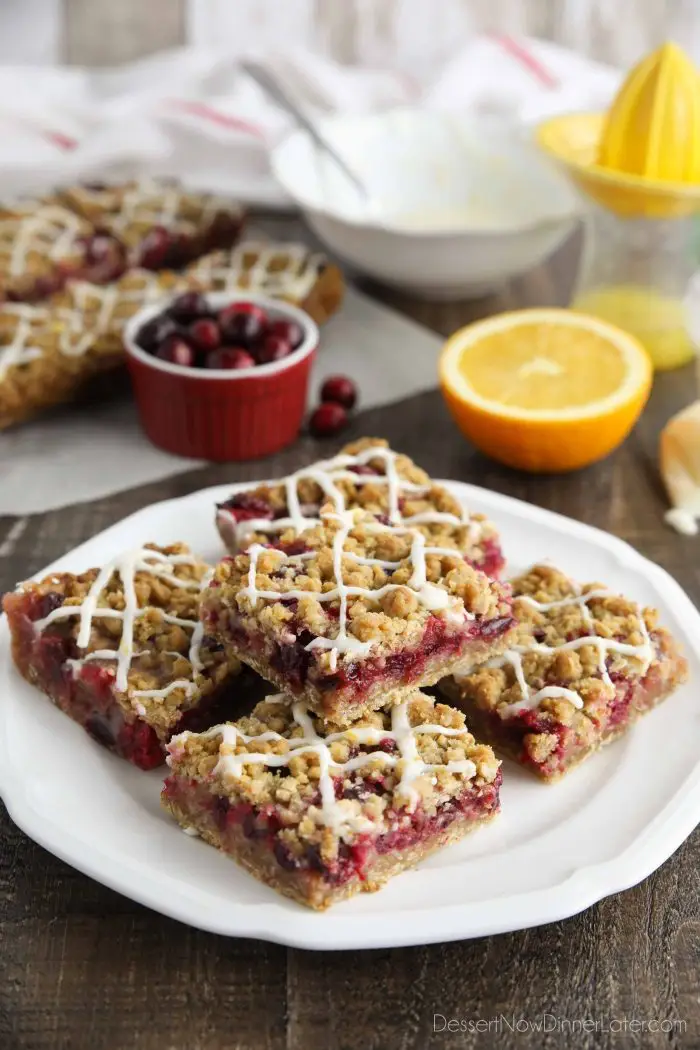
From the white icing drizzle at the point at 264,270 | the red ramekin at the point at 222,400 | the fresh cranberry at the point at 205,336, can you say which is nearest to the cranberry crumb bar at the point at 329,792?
the red ramekin at the point at 222,400

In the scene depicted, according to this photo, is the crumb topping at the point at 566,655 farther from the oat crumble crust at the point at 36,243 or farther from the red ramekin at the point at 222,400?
the oat crumble crust at the point at 36,243

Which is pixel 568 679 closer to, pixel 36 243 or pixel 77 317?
pixel 77 317

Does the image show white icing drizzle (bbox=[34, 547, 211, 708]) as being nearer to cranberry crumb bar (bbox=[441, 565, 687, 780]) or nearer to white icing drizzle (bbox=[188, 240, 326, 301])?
cranberry crumb bar (bbox=[441, 565, 687, 780])

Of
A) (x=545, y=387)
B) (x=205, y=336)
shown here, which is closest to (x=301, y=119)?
(x=205, y=336)

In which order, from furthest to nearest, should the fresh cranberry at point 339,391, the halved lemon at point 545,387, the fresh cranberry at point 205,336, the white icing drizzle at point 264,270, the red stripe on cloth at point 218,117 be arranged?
1. the red stripe on cloth at point 218,117
2. the white icing drizzle at point 264,270
3. the fresh cranberry at point 339,391
4. the fresh cranberry at point 205,336
5. the halved lemon at point 545,387

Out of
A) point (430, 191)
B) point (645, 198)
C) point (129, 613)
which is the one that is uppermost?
point (645, 198)

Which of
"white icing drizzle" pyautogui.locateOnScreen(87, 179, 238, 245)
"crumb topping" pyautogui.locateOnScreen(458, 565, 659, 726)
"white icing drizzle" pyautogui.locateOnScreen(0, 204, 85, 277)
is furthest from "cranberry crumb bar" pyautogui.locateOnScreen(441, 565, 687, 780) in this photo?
"white icing drizzle" pyautogui.locateOnScreen(87, 179, 238, 245)

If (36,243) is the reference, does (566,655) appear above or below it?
above
